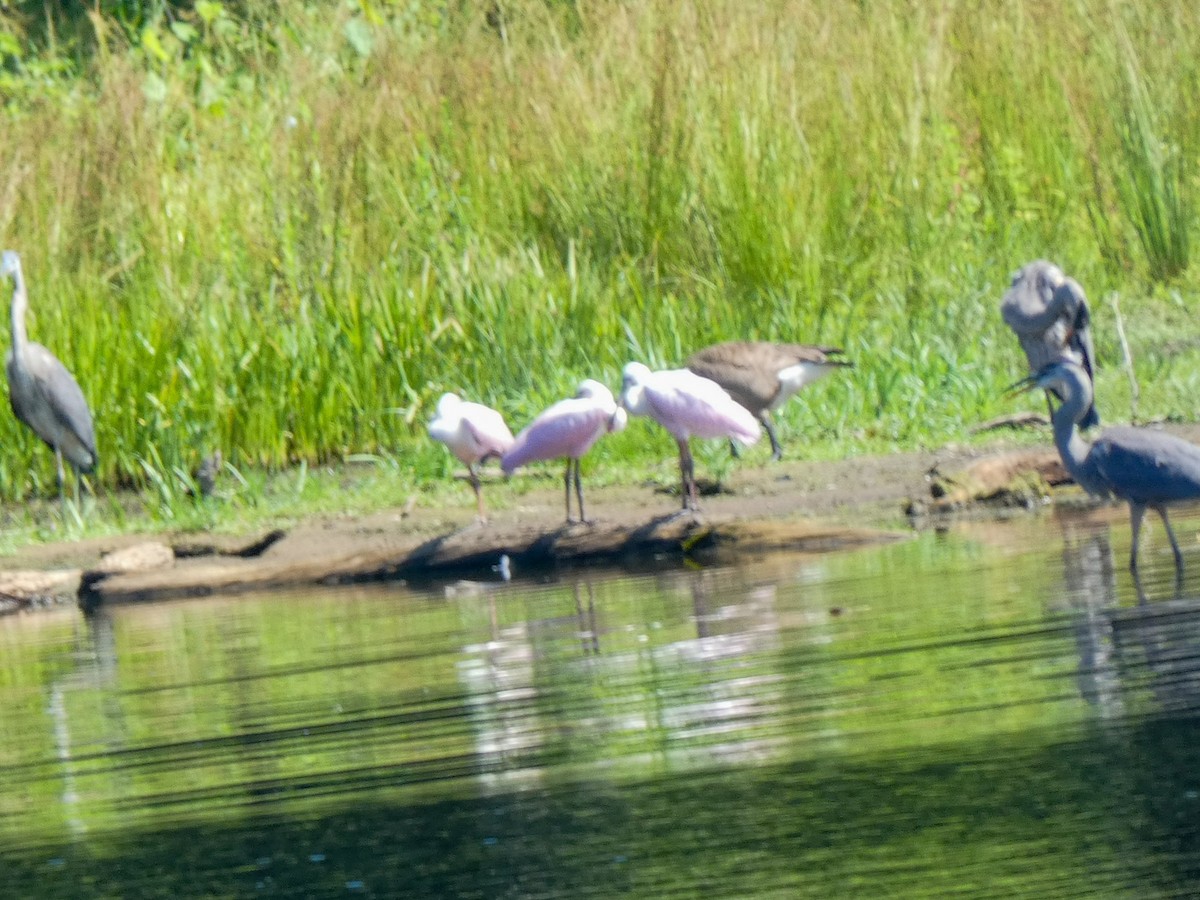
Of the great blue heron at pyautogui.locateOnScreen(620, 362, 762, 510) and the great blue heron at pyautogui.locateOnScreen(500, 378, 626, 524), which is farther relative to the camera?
the great blue heron at pyautogui.locateOnScreen(500, 378, 626, 524)

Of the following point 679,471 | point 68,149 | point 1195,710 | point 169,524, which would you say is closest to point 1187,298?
point 679,471

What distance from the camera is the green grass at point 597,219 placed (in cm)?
1227

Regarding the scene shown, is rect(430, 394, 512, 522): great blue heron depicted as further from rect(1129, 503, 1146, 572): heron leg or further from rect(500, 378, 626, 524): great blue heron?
rect(1129, 503, 1146, 572): heron leg

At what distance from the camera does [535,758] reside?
483 cm

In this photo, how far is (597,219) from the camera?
13305 mm

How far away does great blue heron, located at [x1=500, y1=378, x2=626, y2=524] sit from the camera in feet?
30.9

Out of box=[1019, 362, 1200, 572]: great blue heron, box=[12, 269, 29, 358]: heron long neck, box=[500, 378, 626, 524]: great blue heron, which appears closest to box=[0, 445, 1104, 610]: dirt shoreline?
box=[500, 378, 626, 524]: great blue heron

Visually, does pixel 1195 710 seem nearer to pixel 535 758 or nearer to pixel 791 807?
pixel 791 807

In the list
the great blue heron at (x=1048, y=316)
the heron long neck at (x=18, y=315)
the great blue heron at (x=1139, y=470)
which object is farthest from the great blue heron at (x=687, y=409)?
the heron long neck at (x=18, y=315)

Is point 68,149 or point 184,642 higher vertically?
point 68,149

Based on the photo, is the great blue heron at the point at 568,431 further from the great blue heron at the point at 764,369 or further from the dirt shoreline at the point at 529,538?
the great blue heron at the point at 764,369

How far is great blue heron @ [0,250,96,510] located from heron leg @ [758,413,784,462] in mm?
3761

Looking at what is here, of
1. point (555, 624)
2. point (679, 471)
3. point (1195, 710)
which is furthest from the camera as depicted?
point (679, 471)

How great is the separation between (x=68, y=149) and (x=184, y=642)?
7173 millimetres
